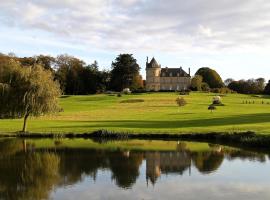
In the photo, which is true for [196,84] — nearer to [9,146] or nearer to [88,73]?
[88,73]

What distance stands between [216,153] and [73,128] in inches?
782

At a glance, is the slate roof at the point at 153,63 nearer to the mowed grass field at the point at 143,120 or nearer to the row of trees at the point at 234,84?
the row of trees at the point at 234,84

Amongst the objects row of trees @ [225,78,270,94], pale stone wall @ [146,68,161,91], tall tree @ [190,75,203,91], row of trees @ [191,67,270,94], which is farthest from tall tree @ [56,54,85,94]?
row of trees @ [225,78,270,94]

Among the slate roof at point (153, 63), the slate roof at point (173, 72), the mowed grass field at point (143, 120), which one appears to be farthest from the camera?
the slate roof at point (153, 63)

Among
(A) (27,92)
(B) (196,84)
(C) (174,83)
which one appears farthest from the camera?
(C) (174,83)

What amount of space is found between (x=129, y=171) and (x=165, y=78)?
456ft

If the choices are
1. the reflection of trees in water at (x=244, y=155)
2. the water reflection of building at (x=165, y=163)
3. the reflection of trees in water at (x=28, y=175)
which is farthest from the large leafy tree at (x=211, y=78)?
the reflection of trees in water at (x=28, y=175)

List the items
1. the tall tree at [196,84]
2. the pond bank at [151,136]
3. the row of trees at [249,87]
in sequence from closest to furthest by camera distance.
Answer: the pond bank at [151,136] → the tall tree at [196,84] → the row of trees at [249,87]

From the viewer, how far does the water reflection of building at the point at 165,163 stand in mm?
28212

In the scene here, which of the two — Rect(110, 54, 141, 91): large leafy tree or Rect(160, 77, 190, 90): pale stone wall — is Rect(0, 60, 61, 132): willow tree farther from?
Rect(160, 77, 190, 90): pale stone wall

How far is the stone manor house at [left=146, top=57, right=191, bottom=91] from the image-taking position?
539ft

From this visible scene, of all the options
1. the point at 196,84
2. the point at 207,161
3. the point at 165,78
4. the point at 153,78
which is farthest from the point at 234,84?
the point at 207,161

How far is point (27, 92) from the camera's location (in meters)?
46.3

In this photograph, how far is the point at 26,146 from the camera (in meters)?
38.6
